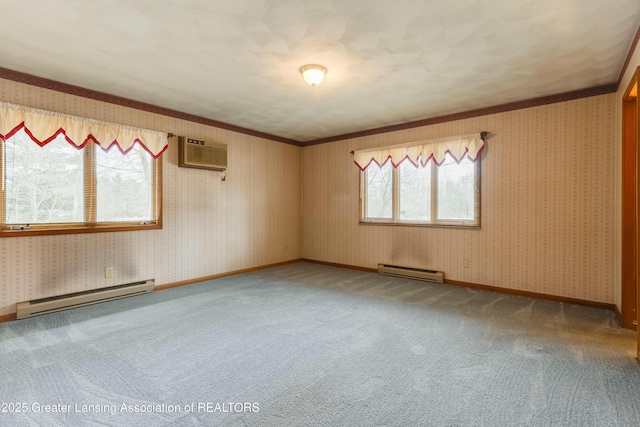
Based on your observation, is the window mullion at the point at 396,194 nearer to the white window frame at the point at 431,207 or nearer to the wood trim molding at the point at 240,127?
the white window frame at the point at 431,207

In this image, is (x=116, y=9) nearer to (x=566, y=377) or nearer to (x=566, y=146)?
(x=566, y=377)

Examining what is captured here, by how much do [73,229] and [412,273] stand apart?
4.55 meters

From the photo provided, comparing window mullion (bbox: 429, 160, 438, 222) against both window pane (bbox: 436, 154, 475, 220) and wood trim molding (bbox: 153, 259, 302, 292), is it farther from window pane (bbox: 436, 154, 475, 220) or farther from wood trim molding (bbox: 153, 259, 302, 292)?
wood trim molding (bbox: 153, 259, 302, 292)

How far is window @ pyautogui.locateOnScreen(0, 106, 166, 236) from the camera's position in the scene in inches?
126

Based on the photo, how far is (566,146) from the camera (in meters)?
3.71

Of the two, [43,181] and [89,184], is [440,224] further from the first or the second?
[43,181]

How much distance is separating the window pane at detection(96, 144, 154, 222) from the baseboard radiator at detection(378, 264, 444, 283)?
144 inches

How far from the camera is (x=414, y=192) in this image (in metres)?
4.97

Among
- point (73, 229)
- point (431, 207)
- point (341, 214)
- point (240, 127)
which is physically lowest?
point (73, 229)

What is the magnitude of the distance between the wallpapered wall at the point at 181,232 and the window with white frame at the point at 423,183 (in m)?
1.69

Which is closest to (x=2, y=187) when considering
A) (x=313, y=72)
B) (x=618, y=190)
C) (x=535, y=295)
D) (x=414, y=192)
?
(x=313, y=72)

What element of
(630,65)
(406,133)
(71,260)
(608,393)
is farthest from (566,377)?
(71,260)

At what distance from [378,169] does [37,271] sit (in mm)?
4764

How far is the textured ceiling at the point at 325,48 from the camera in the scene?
216cm
